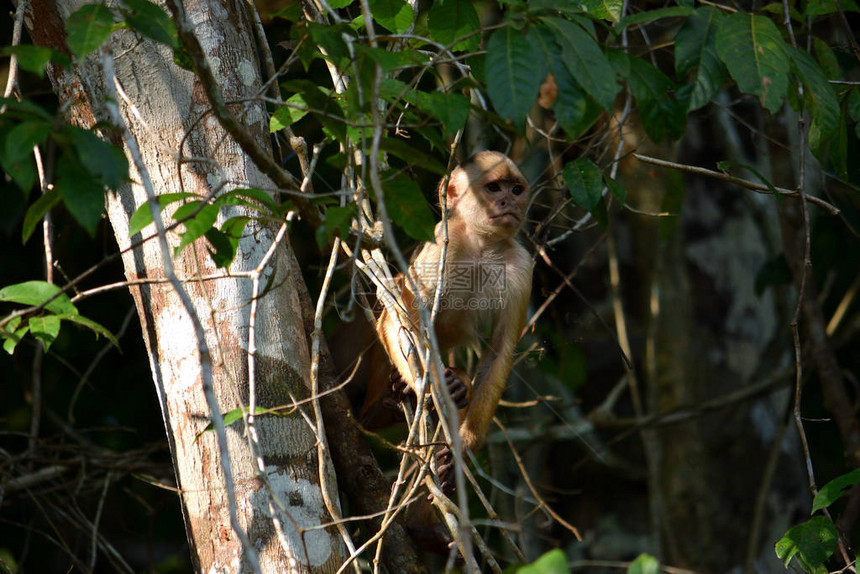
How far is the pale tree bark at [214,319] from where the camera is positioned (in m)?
2.52

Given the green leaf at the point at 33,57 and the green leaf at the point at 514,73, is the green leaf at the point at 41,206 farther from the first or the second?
the green leaf at the point at 514,73

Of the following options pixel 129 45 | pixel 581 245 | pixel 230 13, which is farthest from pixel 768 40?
pixel 581 245

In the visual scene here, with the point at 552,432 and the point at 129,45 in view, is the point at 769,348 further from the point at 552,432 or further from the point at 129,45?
the point at 129,45

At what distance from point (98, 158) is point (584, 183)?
1.69 m

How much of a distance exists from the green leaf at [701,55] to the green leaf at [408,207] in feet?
2.93

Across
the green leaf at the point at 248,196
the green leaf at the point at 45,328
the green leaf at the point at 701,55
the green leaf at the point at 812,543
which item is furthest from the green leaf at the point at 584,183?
the green leaf at the point at 45,328

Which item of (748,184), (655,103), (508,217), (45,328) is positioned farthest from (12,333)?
(748,184)

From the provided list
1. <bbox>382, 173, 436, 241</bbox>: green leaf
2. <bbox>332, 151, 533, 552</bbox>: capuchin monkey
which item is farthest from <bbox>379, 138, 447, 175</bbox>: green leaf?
<bbox>332, 151, 533, 552</bbox>: capuchin monkey

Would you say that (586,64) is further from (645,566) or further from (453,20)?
(645,566)

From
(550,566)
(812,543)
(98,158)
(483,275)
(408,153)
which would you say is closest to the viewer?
(550,566)

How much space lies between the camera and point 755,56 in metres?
2.34

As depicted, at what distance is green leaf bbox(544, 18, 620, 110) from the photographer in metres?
1.99

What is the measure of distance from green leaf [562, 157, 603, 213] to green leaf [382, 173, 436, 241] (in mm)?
787

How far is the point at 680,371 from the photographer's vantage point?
6.09m
